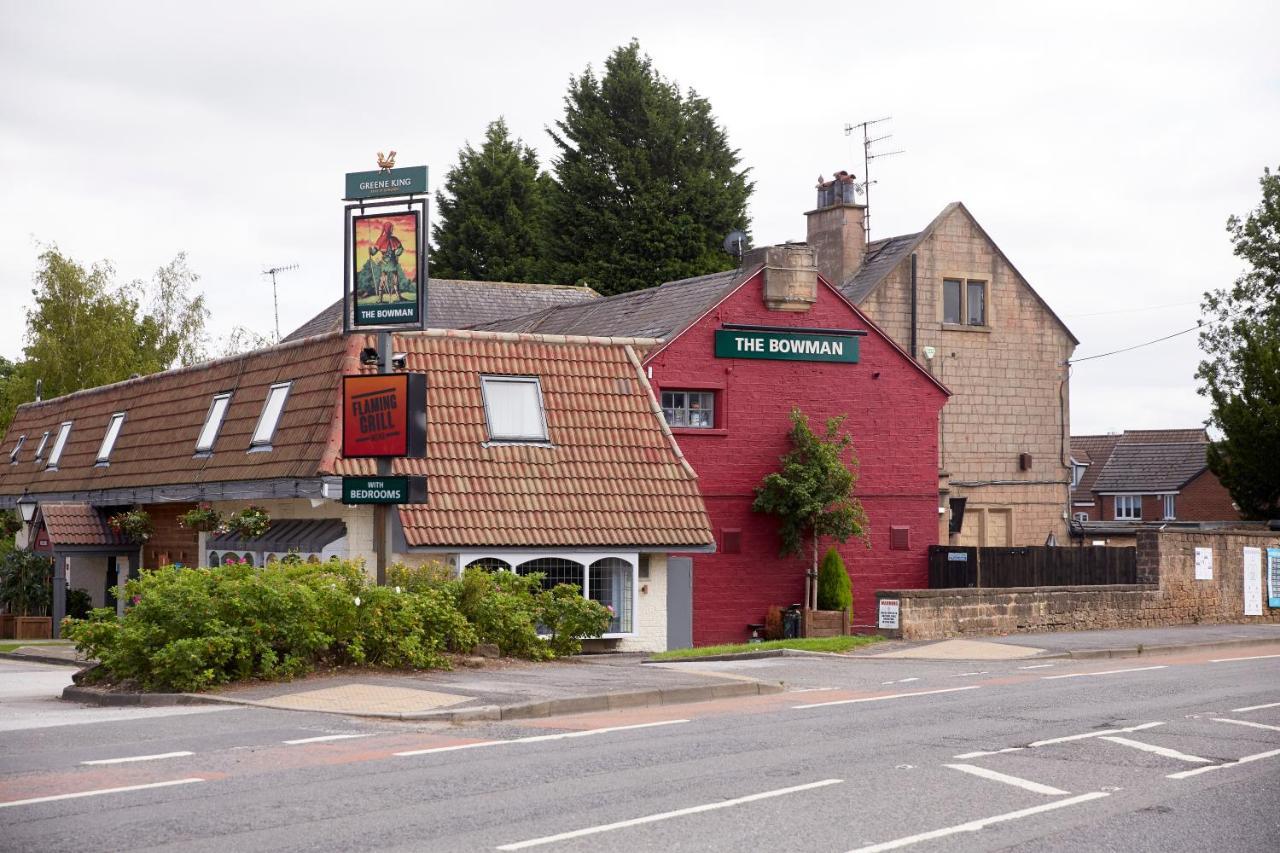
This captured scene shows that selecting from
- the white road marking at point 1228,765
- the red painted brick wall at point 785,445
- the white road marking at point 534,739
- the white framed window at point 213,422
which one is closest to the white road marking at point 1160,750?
the white road marking at point 1228,765

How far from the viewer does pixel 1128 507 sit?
81875 millimetres

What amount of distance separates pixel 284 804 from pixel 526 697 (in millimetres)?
6314

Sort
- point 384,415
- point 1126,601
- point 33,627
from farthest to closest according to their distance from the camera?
point 33,627 < point 1126,601 < point 384,415

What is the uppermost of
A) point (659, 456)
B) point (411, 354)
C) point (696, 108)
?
point (696, 108)

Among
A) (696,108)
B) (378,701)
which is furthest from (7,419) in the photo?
(378,701)

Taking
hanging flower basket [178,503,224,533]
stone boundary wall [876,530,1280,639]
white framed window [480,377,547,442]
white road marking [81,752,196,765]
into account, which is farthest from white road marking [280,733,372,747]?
hanging flower basket [178,503,224,533]

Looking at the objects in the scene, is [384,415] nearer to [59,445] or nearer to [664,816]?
[664,816]

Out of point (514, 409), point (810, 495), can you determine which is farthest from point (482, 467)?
point (810, 495)

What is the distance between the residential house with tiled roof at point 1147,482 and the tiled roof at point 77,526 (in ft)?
178

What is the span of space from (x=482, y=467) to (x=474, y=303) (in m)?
20.6

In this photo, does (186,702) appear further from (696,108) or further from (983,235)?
(696,108)

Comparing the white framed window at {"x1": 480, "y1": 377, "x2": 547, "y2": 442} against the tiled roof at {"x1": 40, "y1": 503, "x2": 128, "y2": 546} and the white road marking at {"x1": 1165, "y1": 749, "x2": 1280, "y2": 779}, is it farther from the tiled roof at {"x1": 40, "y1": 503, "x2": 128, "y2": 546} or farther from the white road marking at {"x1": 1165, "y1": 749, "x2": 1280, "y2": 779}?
the white road marking at {"x1": 1165, "y1": 749, "x2": 1280, "y2": 779}

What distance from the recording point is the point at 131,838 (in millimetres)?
9195

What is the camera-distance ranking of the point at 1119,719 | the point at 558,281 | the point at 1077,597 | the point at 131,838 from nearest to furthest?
the point at 131,838, the point at 1119,719, the point at 1077,597, the point at 558,281
